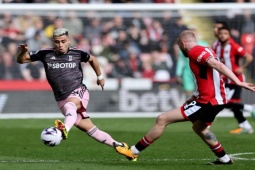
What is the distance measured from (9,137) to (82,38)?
662cm

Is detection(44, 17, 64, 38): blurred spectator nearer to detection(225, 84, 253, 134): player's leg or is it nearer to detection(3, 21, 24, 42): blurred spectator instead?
detection(3, 21, 24, 42): blurred spectator

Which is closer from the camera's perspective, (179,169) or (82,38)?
(179,169)

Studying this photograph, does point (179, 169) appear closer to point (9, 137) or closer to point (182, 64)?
point (9, 137)

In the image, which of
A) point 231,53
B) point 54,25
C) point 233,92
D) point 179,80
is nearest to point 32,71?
point 54,25

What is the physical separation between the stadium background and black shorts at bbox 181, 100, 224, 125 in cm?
1064

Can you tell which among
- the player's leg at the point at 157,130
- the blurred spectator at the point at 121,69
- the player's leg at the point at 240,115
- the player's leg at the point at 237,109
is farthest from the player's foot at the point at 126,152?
the blurred spectator at the point at 121,69

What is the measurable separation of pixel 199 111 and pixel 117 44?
11510 mm

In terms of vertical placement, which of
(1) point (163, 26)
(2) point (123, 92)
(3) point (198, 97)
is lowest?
(2) point (123, 92)

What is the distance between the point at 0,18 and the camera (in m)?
22.0

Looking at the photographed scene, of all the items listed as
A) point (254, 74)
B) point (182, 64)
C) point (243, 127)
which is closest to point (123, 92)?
point (182, 64)

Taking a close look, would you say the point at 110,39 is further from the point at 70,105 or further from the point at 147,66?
the point at 70,105

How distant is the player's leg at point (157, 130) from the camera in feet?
36.7

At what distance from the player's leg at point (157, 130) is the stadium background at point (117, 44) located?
996cm

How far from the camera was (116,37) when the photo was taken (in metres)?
22.5
